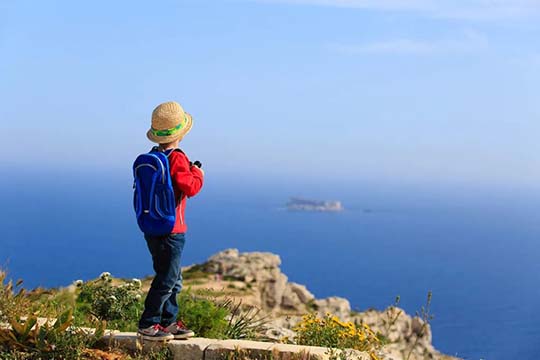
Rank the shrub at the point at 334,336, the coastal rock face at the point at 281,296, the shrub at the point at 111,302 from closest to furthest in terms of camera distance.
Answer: the shrub at the point at 334,336 < the shrub at the point at 111,302 < the coastal rock face at the point at 281,296

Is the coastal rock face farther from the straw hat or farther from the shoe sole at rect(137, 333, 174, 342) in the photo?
the straw hat

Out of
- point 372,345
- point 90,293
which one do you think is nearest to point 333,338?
point 372,345

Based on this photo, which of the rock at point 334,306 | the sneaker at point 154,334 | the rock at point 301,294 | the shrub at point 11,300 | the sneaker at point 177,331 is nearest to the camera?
the sneaker at point 154,334

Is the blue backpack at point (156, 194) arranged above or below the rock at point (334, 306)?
below

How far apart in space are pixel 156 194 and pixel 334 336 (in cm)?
284

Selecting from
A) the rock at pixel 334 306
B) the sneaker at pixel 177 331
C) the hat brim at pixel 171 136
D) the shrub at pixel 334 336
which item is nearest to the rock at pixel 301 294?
the rock at pixel 334 306

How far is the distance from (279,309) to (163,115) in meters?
31.5

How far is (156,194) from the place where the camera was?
22.2 feet

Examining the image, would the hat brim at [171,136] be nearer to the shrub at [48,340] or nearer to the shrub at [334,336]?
the shrub at [48,340]

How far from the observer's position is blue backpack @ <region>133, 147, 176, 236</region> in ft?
22.0

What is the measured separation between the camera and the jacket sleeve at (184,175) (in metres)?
6.75

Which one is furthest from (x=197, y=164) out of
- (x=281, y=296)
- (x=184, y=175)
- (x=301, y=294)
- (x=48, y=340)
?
(x=301, y=294)

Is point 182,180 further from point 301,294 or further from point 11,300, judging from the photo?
point 301,294

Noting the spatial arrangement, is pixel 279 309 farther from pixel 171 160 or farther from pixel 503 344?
pixel 503 344
